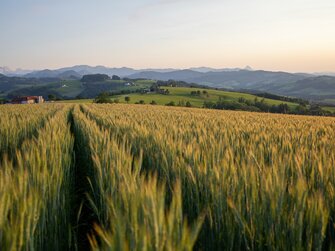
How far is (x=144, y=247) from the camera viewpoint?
911mm

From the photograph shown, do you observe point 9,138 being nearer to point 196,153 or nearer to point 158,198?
point 196,153

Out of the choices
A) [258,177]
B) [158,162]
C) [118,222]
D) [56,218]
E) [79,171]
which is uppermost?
[118,222]

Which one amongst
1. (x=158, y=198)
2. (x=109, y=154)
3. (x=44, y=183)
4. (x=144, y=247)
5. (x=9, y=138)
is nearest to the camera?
(x=144, y=247)

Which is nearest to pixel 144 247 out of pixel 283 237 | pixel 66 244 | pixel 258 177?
pixel 283 237

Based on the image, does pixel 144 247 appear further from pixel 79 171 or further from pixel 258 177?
pixel 79 171

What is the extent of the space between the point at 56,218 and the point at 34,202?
0.79 m

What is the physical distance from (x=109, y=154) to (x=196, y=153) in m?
0.83

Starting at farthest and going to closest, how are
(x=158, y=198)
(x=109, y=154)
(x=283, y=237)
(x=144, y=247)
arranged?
(x=109, y=154), (x=283, y=237), (x=158, y=198), (x=144, y=247)

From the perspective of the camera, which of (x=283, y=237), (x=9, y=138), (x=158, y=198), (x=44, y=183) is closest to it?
(x=158, y=198)

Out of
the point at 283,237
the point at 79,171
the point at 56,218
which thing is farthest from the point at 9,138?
the point at 283,237

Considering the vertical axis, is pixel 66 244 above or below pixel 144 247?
below

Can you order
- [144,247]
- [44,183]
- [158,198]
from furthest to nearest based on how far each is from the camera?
[44,183] < [158,198] < [144,247]

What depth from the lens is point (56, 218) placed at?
2.27 metres

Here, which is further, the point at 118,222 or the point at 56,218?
the point at 56,218
